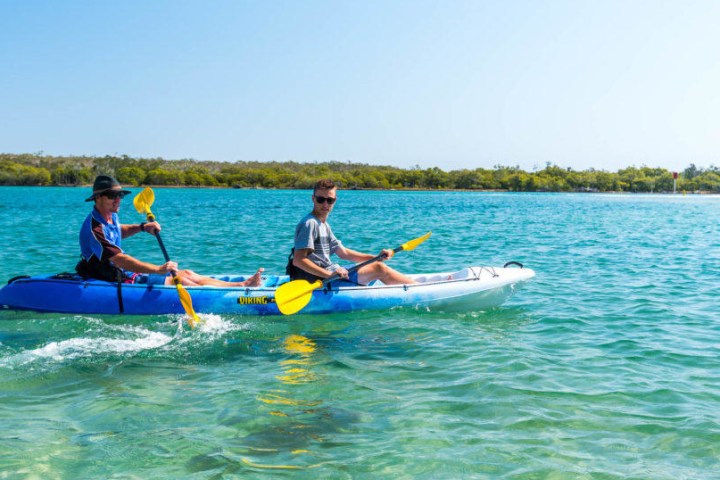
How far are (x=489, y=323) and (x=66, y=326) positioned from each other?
5.23 meters

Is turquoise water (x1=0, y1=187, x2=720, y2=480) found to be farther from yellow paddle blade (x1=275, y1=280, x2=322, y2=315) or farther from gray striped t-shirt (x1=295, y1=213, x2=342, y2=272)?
gray striped t-shirt (x1=295, y1=213, x2=342, y2=272)

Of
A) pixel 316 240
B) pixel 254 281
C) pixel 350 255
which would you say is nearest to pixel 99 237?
pixel 254 281

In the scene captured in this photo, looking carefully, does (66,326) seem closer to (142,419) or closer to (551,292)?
(142,419)

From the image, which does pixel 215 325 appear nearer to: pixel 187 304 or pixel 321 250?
pixel 187 304

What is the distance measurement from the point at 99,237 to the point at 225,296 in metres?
1.65

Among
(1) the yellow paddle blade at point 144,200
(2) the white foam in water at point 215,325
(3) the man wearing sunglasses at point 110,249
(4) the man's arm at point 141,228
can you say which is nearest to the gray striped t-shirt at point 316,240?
(2) the white foam in water at point 215,325

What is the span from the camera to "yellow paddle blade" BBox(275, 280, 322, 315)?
7.59 meters

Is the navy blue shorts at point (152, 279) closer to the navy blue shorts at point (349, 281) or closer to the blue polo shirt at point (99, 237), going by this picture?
the blue polo shirt at point (99, 237)

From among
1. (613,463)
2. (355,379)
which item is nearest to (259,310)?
(355,379)

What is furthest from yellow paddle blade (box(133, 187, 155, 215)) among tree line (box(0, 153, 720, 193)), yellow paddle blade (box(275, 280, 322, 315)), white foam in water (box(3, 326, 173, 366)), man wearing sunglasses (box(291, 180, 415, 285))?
tree line (box(0, 153, 720, 193))

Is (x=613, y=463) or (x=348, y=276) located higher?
(x=348, y=276)

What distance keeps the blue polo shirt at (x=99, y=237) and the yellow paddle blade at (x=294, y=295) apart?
202 centimetres

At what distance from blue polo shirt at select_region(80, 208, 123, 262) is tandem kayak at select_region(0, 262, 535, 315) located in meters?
0.39

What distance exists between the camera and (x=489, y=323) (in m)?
8.13
